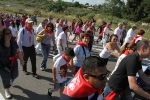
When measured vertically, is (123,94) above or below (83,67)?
below

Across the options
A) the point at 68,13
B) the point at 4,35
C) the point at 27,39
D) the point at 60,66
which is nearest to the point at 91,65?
the point at 60,66

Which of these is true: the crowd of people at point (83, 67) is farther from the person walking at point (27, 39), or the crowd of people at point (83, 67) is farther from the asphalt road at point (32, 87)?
the asphalt road at point (32, 87)

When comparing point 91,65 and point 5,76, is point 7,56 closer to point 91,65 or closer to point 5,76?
point 5,76

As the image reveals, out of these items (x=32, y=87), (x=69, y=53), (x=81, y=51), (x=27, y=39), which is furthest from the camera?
(x=27, y=39)

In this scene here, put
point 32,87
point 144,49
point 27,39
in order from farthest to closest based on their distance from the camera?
point 27,39
point 32,87
point 144,49

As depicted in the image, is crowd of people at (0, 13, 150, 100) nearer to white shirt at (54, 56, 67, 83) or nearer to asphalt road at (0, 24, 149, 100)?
white shirt at (54, 56, 67, 83)

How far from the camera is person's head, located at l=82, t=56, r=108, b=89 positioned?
200 cm

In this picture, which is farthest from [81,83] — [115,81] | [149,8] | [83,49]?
[149,8]

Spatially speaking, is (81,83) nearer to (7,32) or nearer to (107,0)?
(7,32)

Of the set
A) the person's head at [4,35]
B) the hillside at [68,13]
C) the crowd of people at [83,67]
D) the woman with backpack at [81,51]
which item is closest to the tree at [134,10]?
the hillside at [68,13]

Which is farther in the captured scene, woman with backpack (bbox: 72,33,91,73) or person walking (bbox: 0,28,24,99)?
woman with backpack (bbox: 72,33,91,73)

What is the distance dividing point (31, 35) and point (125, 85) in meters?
3.74

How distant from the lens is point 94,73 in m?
2.01

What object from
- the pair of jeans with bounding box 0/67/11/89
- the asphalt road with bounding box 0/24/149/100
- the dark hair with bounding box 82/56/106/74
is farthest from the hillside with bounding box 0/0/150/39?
the dark hair with bounding box 82/56/106/74
